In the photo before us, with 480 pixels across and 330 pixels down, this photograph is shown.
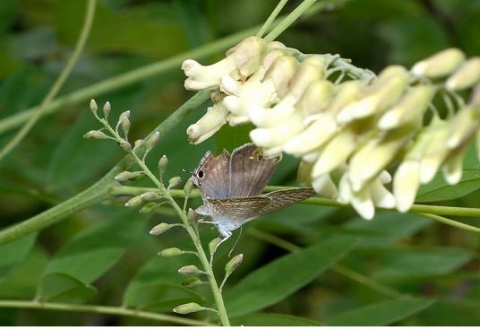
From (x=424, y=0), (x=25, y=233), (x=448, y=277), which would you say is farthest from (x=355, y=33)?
(x=25, y=233)

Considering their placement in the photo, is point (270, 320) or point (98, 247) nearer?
point (270, 320)

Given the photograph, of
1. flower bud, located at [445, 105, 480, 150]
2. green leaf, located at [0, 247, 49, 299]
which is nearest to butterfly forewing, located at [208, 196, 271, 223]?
flower bud, located at [445, 105, 480, 150]

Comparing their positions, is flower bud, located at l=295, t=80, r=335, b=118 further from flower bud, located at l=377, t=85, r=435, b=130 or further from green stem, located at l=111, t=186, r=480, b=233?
green stem, located at l=111, t=186, r=480, b=233

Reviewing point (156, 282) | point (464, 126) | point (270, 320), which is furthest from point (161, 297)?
point (464, 126)

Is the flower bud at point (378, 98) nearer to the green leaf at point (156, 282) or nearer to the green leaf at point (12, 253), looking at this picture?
the green leaf at point (156, 282)

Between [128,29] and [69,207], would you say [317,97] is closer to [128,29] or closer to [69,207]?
[69,207]

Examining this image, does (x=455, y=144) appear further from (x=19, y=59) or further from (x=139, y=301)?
(x=19, y=59)
